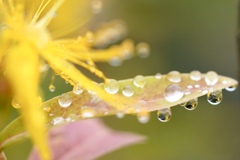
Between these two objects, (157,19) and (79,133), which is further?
(157,19)

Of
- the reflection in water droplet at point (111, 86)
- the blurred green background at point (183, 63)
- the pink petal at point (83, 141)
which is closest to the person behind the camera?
the reflection in water droplet at point (111, 86)

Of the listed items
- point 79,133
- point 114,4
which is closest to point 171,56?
point 114,4

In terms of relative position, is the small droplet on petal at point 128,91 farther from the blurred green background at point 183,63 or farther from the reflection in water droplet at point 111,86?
the blurred green background at point 183,63

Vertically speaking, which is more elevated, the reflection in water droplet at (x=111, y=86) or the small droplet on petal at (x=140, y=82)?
the reflection in water droplet at (x=111, y=86)

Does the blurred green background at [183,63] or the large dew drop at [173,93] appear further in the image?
the blurred green background at [183,63]

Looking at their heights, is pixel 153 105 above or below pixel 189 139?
above

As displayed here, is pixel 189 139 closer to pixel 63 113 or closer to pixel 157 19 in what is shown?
pixel 157 19

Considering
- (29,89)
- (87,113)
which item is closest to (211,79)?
(87,113)

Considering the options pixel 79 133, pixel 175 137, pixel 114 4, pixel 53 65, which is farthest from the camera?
pixel 114 4

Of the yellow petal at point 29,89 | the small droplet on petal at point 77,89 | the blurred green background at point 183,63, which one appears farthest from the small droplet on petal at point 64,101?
the blurred green background at point 183,63
